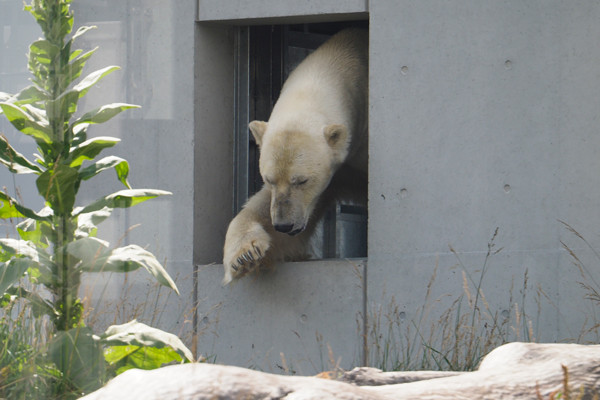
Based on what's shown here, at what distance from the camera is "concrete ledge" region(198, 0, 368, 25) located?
5.16 meters

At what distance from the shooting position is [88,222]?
3.01 metres

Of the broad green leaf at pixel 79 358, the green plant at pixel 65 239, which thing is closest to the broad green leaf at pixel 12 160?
the green plant at pixel 65 239

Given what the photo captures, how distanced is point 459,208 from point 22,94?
266 centimetres

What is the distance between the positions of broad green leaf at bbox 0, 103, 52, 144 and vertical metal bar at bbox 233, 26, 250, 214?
3045 mm

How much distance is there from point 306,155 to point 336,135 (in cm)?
24

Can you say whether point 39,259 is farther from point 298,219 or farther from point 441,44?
point 441,44

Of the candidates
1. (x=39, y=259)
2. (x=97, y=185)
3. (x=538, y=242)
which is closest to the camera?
(x=39, y=259)

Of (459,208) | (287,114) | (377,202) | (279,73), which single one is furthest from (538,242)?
(279,73)

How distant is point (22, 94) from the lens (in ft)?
9.77

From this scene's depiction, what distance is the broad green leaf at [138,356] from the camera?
2.85m

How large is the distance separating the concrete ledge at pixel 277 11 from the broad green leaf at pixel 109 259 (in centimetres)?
276

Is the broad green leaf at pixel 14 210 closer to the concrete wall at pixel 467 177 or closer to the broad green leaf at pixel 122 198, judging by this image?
the broad green leaf at pixel 122 198

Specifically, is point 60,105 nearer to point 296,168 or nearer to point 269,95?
point 296,168

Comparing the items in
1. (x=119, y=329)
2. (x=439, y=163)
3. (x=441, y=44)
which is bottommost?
(x=119, y=329)
